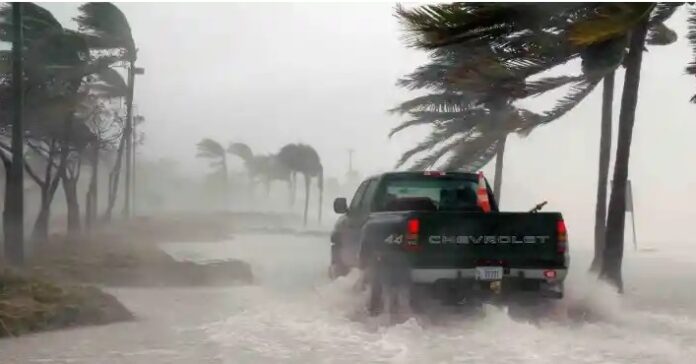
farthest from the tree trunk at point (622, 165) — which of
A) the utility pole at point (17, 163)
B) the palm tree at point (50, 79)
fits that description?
the palm tree at point (50, 79)

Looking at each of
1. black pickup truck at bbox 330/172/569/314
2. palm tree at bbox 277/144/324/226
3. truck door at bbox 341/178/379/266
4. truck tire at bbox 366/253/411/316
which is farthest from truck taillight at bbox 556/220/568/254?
palm tree at bbox 277/144/324/226

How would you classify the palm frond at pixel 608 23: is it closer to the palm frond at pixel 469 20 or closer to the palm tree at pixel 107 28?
the palm frond at pixel 469 20

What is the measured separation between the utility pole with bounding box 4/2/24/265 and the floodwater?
3.94 meters

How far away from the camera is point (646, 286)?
57.6 feet

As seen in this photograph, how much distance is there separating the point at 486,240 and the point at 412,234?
0.84 meters

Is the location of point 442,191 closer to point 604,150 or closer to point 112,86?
point 604,150

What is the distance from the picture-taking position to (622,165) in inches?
587

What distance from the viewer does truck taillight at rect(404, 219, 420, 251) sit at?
901cm

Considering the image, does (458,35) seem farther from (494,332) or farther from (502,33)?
(494,332)

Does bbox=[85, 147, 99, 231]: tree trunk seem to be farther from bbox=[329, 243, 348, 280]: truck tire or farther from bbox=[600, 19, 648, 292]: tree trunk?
bbox=[600, 19, 648, 292]: tree trunk

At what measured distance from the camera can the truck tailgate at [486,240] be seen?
905cm

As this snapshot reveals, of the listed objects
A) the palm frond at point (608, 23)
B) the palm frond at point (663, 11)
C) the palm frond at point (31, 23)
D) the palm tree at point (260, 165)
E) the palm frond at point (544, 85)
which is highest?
the palm frond at point (31, 23)

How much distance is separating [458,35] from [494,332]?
4.94 meters

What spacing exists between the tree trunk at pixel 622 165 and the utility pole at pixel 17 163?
10996 millimetres
